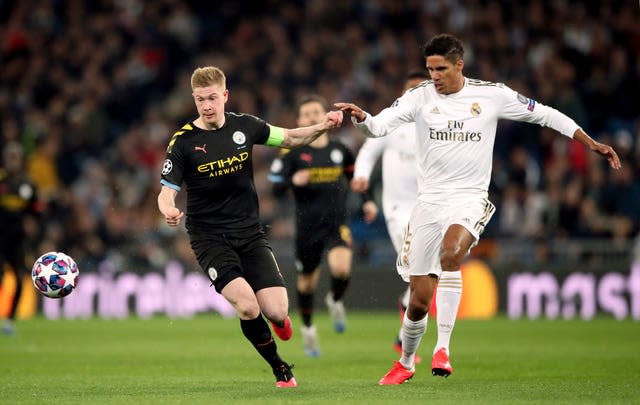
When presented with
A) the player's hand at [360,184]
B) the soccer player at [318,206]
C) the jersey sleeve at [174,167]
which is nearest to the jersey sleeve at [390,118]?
the jersey sleeve at [174,167]

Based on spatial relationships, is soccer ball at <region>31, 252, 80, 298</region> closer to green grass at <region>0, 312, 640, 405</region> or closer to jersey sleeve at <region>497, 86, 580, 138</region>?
green grass at <region>0, 312, 640, 405</region>

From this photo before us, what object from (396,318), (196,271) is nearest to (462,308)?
(396,318)

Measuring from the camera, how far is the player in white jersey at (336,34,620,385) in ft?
31.5

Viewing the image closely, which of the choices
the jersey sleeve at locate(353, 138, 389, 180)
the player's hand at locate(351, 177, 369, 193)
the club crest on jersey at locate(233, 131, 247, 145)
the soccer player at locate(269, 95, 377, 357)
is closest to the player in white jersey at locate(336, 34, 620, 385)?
the club crest on jersey at locate(233, 131, 247, 145)

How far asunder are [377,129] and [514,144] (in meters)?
12.9

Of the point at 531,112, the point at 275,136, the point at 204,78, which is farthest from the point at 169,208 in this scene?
the point at 531,112

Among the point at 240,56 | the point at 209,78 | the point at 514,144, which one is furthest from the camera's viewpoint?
the point at 240,56

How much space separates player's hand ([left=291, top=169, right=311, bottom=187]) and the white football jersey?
12.2 feet

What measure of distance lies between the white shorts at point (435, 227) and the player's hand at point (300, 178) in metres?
3.81

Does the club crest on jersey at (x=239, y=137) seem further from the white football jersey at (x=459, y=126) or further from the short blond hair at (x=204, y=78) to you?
the white football jersey at (x=459, y=126)

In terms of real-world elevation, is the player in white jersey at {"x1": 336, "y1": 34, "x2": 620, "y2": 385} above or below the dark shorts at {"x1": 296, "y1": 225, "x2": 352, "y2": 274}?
above

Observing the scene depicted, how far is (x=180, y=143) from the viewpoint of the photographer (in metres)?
9.48

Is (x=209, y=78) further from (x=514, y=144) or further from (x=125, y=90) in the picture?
(x=125, y=90)

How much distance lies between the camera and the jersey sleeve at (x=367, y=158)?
1245cm
